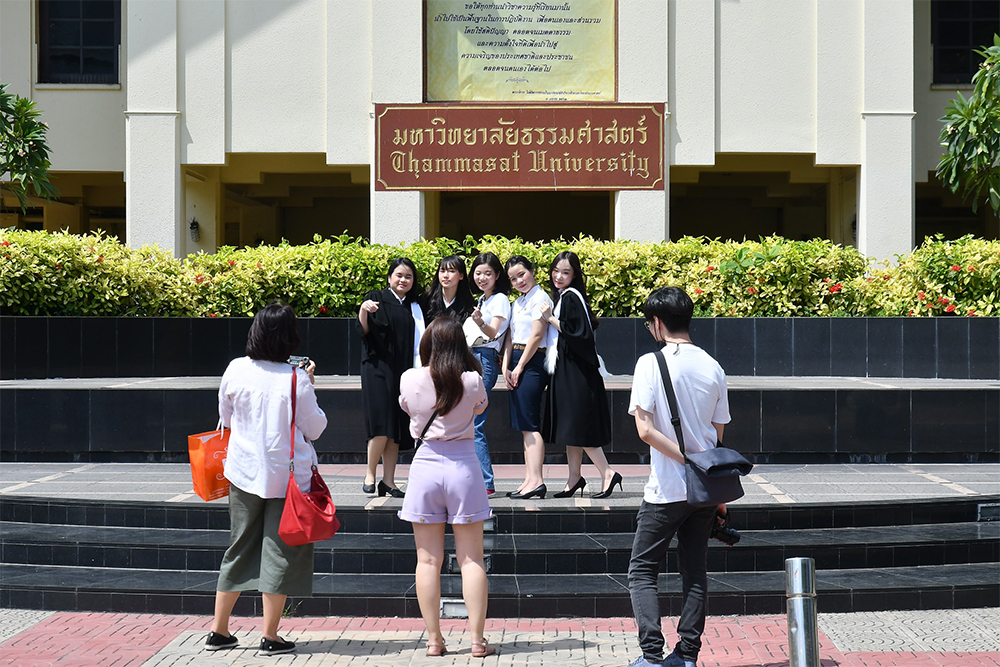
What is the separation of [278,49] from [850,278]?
922cm

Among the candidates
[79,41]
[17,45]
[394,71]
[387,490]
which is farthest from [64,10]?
[387,490]

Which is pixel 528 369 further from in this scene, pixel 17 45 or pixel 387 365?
pixel 17 45

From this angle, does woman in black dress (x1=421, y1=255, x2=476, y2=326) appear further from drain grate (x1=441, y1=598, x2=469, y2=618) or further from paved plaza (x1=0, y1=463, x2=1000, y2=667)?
drain grate (x1=441, y1=598, x2=469, y2=618)

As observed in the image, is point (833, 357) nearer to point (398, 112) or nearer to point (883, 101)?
point (883, 101)

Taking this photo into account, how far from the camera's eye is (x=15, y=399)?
30.0 feet

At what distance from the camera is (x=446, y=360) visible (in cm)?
498

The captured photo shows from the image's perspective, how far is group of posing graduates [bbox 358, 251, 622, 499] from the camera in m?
6.88

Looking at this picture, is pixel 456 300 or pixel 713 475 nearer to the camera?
pixel 713 475

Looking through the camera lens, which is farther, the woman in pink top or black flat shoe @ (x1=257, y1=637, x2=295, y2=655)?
black flat shoe @ (x1=257, y1=637, x2=295, y2=655)

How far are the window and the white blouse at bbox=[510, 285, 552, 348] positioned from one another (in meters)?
12.9

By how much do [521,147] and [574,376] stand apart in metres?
8.97

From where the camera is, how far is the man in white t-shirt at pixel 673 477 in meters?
4.57

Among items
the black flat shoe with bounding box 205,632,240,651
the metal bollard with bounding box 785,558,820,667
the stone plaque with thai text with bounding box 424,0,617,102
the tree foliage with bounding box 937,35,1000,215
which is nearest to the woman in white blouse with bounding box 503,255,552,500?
the black flat shoe with bounding box 205,632,240,651

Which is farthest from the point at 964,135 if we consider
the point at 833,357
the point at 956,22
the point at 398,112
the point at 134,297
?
the point at 134,297
